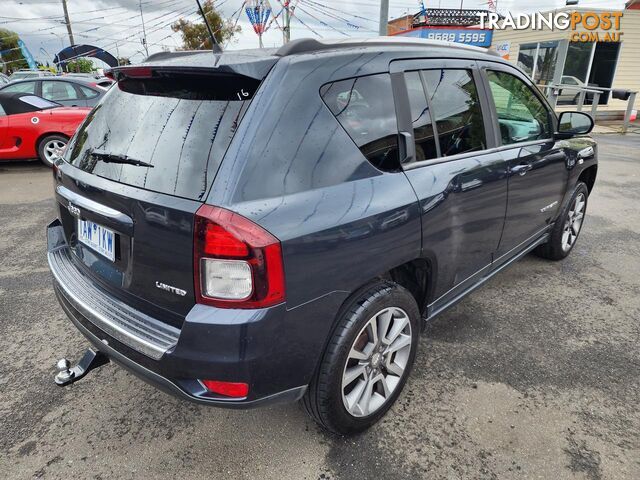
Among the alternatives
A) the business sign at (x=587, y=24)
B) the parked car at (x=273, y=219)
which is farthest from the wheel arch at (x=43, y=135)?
the business sign at (x=587, y=24)

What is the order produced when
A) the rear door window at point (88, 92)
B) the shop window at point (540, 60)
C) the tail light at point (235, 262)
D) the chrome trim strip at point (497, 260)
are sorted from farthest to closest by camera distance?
1. the shop window at point (540, 60)
2. the rear door window at point (88, 92)
3. the chrome trim strip at point (497, 260)
4. the tail light at point (235, 262)

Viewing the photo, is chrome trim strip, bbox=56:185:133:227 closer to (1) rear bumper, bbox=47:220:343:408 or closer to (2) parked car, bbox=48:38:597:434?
(2) parked car, bbox=48:38:597:434

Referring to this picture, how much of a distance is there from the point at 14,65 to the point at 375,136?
247 ft

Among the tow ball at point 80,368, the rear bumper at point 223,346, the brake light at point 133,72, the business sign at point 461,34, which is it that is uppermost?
the business sign at point 461,34

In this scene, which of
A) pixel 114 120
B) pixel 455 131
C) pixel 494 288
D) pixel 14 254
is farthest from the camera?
pixel 14 254

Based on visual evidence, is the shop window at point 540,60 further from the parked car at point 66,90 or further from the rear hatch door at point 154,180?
the rear hatch door at point 154,180

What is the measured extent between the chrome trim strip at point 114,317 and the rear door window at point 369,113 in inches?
43.6

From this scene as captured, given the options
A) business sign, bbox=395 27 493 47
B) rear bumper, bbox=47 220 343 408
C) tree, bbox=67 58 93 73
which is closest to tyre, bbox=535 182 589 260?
rear bumper, bbox=47 220 343 408

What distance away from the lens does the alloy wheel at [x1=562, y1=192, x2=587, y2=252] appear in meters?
4.18

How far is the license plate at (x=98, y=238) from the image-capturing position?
197cm

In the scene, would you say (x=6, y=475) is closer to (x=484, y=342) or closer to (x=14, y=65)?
(x=484, y=342)

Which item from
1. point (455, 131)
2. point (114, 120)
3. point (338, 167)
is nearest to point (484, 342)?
point (455, 131)

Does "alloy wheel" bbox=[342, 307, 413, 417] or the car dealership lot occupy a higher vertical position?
"alloy wheel" bbox=[342, 307, 413, 417]

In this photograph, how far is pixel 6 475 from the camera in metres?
2.03
